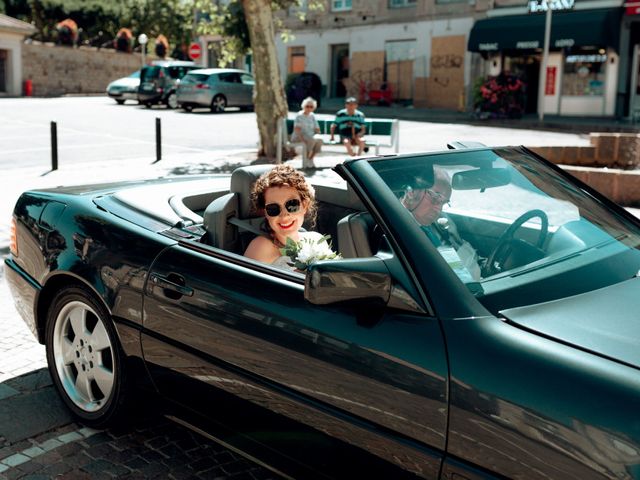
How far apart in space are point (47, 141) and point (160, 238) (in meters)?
16.7

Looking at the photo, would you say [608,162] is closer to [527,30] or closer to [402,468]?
[402,468]

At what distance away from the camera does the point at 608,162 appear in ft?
40.4

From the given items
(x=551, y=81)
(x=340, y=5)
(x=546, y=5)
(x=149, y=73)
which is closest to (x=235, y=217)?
(x=551, y=81)

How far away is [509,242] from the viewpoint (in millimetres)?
2904

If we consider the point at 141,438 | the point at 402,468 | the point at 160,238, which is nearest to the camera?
the point at 402,468

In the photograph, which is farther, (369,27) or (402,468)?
(369,27)

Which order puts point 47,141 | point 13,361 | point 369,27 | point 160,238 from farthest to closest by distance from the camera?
1. point 369,27
2. point 47,141
3. point 13,361
4. point 160,238

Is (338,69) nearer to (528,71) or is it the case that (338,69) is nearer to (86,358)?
(528,71)

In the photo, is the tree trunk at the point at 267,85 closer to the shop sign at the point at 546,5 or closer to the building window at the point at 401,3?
the shop sign at the point at 546,5

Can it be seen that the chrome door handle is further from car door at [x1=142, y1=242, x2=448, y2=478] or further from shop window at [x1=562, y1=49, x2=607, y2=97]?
shop window at [x1=562, y1=49, x2=607, y2=97]

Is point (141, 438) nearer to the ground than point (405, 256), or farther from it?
nearer to the ground

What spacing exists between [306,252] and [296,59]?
135 ft

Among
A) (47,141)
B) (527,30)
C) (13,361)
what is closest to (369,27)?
(527,30)

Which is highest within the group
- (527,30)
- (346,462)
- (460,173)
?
(527,30)
